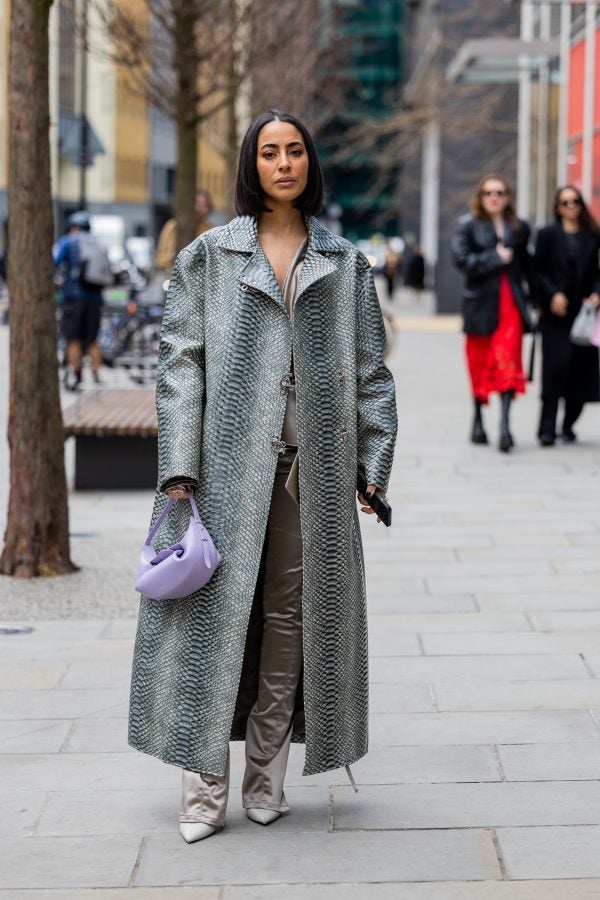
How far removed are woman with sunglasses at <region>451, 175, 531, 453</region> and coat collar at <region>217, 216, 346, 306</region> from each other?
7822 millimetres

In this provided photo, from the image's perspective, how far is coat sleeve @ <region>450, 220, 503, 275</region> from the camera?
12.2 metres

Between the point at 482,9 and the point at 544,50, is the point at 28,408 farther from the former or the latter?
the point at 482,9

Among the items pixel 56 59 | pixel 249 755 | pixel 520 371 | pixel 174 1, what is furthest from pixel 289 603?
pixel 56 59

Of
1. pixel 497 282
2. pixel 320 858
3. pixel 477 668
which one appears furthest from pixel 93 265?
pixel 320 858

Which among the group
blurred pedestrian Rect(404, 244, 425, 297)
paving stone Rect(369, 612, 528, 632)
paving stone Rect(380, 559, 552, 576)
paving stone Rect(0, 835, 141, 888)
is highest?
blurred pedestrian Rect(404, 244, 425, 297)

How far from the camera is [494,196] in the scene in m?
12.2

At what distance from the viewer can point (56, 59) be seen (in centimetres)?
6994

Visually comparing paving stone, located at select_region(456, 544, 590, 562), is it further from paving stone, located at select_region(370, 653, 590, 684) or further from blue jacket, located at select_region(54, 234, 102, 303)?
blue jacket, located at select_region(54, 234, 102, 303)

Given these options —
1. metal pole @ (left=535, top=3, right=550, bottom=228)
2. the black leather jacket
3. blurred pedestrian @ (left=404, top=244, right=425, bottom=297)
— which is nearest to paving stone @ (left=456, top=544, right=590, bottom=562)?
the black leather jacket

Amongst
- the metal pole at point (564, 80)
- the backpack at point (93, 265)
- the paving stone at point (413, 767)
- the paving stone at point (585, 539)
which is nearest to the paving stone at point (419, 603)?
the paving stone at point (585, 539)

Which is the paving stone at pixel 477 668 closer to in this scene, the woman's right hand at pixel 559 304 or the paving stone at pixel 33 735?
the paving stone at pixel 33 735

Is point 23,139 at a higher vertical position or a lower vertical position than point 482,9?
lower

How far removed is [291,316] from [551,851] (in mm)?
1426

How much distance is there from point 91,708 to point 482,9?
33.8 meters
